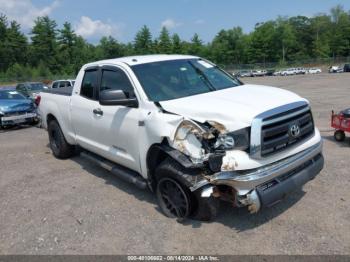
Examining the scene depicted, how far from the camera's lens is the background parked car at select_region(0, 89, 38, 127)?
1234 cm

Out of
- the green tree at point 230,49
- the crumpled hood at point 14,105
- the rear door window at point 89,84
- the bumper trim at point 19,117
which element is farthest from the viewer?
the green tree at point 230,49

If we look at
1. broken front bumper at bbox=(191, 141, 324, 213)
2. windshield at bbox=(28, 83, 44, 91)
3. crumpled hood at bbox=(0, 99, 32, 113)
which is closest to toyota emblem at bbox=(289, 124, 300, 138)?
broken front bumper at bbox=(191, 141, 324, 213)

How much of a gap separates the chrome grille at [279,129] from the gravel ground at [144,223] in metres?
0.95

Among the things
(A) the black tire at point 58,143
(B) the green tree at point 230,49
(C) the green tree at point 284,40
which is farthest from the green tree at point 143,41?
(A) the black tire at point 58,143

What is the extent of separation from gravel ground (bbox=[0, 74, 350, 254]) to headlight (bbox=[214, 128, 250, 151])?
1033 millimetres

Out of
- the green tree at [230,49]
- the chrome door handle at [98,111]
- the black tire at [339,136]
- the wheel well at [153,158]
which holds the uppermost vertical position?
the green tree at [230,49]

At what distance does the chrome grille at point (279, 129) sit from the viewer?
369 cm

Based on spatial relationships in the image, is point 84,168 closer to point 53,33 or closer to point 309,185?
point 309,185

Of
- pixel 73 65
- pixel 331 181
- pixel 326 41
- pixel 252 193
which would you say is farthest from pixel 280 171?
pixel 326 41

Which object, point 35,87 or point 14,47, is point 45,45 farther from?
point 35,87

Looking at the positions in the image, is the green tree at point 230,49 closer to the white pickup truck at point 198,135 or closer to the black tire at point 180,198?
the white pickup truck at point 198,135

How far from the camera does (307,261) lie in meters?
3.43

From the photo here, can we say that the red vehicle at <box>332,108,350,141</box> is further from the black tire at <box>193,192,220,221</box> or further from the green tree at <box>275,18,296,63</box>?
the green tree at <box>275,18,296,63</box>

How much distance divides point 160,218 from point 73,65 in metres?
87.3
